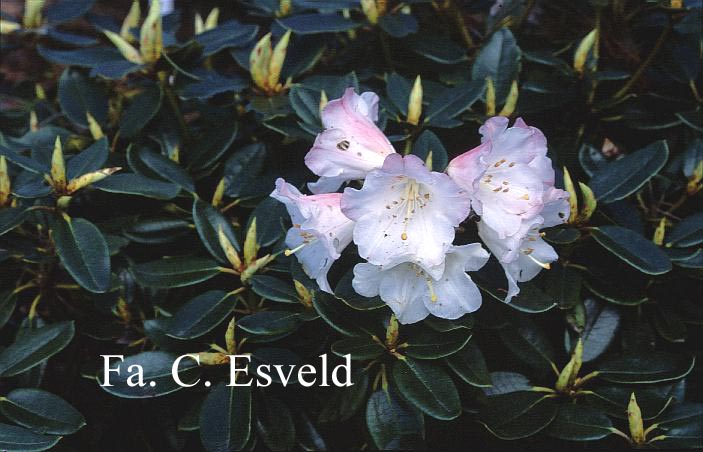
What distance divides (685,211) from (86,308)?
49.0 inches

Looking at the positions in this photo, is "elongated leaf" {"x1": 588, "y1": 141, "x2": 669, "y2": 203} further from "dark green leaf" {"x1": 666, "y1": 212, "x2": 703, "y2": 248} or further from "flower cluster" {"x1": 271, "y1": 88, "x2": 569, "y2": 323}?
"flower cluster" {"x1": 271, "y1": 88, "x2": 569, "y2": 323}

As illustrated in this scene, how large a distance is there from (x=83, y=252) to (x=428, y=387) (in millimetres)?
643

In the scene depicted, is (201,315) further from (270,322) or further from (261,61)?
(261,61)

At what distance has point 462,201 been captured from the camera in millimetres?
1150

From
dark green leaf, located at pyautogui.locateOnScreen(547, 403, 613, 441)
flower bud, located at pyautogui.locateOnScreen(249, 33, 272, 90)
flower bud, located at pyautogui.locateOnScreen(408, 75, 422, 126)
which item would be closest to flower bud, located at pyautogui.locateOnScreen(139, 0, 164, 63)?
flower bud, located at pyautogui.locateOnScreen(249, 33, 272, 90)

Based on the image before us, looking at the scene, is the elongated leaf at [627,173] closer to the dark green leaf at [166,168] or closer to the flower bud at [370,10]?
the flower bud at [370,10]

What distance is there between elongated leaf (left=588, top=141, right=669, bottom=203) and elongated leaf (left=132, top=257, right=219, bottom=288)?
72cm

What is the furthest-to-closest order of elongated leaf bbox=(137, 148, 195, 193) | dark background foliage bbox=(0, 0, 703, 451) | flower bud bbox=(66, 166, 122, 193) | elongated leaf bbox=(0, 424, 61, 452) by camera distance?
elongated leaf bbox=(137, 148, 195, 193), flower bud bbox=(66, 166, 122, 193), dark background foliage bbox=(0, 0, 703, 451), elongated leaf bbox=(0, 424, 61, 452)

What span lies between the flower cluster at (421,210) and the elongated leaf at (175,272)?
0.28 metres

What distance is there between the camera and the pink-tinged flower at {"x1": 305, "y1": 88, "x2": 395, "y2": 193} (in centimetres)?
125

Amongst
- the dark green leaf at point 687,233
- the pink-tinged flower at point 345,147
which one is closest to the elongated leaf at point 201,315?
the pink-tinged flower at point 345,147

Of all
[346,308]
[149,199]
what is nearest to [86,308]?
[149,199]

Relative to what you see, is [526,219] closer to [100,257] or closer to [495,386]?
[495,386]

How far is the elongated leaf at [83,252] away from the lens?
4.62 feet
